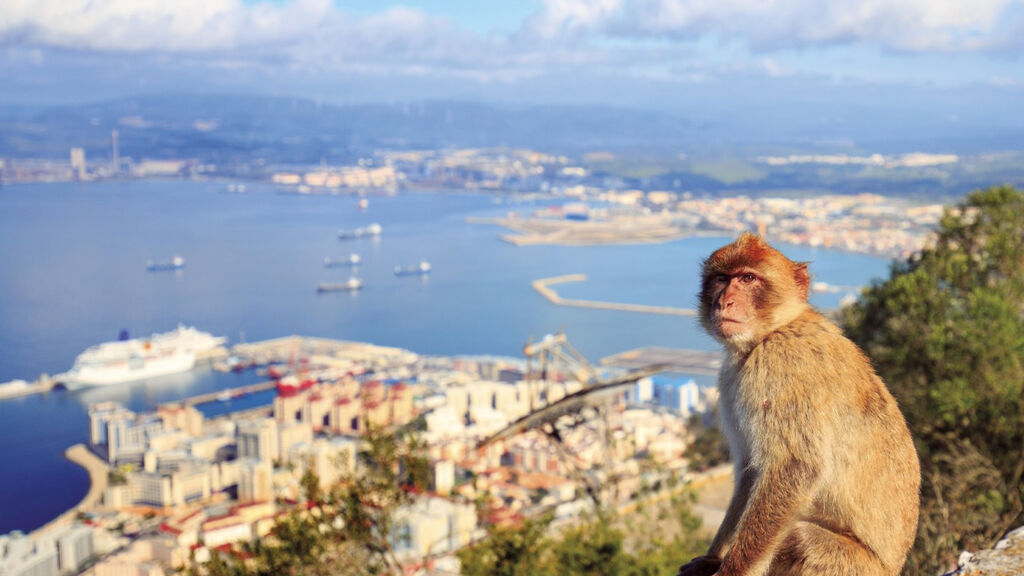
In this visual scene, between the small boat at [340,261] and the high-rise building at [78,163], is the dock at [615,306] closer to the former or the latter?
the small boat at [340,261]

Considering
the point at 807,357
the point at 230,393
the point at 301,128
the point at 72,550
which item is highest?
the point at 301,128

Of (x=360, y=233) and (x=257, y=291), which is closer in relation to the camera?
(x=257, y=291)

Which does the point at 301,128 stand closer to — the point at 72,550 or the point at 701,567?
the point at 72,550

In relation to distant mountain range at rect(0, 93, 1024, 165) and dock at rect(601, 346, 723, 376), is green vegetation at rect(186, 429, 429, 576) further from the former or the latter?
distant mountain range at rect(0, 93, 1024, 165)

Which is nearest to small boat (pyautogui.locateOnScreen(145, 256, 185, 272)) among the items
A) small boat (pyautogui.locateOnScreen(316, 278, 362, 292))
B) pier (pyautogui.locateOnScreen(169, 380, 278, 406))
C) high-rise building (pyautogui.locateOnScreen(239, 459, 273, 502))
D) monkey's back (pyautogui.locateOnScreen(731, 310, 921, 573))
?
small boat (pyautogui.locateOnScreen(316, 278, 362, 292))

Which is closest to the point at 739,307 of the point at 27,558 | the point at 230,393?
the point at 27,558
